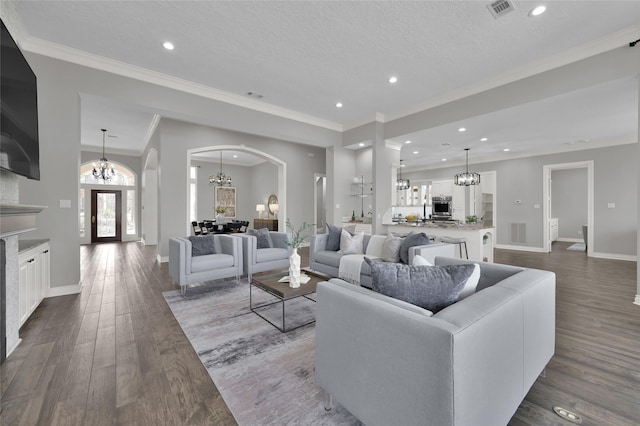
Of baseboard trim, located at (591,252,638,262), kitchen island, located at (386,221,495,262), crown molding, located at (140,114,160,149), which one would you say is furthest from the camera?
baseboard trim, located at (591,252,638,262)

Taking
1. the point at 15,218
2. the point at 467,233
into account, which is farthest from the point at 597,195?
the point at 15,218

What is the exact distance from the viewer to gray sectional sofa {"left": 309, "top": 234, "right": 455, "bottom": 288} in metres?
3.37

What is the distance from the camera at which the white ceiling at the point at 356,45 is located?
2883mm

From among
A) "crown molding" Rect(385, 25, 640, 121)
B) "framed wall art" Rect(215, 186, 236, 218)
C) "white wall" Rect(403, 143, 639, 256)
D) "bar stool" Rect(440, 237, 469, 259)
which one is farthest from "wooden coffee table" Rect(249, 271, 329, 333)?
"framed wall art" Rect(215, 186, 236, 218)

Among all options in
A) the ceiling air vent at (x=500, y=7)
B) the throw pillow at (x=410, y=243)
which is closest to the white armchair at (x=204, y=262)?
the throw pillow at (x=410, y=243)

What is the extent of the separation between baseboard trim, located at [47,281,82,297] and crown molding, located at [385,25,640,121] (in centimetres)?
635

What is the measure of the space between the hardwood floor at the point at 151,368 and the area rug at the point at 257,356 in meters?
0.11

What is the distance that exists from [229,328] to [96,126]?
22.0 ft

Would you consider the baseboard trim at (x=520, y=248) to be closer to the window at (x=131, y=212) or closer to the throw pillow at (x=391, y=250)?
the throw pillow at (x=391, y=250)

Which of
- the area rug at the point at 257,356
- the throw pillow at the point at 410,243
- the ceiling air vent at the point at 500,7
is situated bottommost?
the area rug at the point at 257,356

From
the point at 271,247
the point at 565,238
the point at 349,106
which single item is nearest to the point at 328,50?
the point at 349,106

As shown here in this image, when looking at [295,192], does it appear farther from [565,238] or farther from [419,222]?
[565,238]

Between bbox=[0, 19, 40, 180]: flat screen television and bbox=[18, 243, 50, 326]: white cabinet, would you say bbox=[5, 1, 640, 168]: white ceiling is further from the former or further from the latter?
bbox=[18, 243, 50, 326]: white cabinet

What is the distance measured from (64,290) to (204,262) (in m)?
1.87
